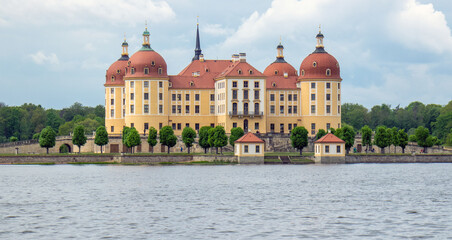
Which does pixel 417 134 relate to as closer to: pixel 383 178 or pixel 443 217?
pixel 383 178

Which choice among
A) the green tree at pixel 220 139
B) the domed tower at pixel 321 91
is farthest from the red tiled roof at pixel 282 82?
the green tree at pixel 220 139

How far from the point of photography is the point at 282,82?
11925 centimetres

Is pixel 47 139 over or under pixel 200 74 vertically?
under

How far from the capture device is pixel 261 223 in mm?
41031

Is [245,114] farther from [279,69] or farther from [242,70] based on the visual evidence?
[279,69]

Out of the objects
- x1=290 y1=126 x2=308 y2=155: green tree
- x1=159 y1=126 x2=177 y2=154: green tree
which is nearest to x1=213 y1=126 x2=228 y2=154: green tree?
x1=159 y1=126 x2=177 y2=154: green tree

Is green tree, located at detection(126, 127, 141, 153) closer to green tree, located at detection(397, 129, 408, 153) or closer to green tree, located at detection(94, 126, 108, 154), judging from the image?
green tree, located at detection(94, 126, 108, 154)

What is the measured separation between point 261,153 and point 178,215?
50024 mm

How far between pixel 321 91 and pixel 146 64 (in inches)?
978

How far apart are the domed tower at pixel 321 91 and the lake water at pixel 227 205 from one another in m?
34.8

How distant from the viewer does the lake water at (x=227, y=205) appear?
3828cm

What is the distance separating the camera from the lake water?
126ft

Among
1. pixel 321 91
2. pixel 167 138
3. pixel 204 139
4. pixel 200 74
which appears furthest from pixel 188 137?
pixel 321 91

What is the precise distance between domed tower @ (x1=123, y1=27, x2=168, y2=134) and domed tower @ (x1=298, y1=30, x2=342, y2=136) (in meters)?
20.1
